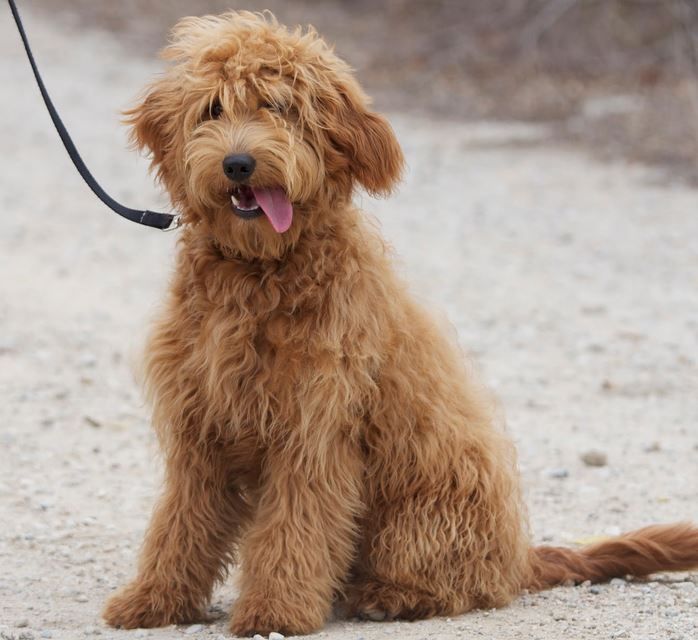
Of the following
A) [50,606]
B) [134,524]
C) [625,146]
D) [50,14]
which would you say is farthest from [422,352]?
[50,14]

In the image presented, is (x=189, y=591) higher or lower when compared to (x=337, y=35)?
lower

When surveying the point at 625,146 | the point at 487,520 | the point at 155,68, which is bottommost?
the point at 487,520

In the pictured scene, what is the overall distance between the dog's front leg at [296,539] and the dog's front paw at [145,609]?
10.4 inches

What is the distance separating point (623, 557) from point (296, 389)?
155 cm

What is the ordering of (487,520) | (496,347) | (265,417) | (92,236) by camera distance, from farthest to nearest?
1. (92,236)
2. (496,347)
3. (487,520)
4. (265,417)

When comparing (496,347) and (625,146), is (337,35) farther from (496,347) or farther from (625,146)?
(496,347)

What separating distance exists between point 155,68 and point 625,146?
835 cm

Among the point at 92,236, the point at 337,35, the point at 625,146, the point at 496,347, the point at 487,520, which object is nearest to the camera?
the point at 487,520

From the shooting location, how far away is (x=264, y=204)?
14.4 feet

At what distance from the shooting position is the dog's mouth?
14.4 ft

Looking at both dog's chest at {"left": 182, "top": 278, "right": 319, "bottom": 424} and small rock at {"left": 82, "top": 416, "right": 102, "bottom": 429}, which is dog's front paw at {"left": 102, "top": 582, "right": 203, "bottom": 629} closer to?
dog's chest at {"left": 182, "top": 278, "right": 319, "bottom": 424}

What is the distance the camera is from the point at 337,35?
23.0m

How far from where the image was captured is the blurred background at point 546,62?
16609 mm

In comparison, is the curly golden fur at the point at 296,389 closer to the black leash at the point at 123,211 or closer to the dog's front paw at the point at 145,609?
the dog's front paw at the point at 145,609
